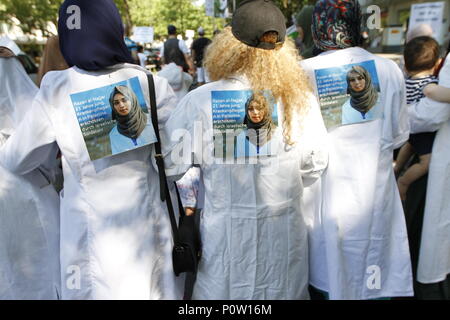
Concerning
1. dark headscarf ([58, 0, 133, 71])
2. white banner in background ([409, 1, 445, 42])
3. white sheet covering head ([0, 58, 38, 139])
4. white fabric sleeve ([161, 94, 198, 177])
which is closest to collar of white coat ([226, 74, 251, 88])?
white fabric sleeve ([161, 94, 198, 177])

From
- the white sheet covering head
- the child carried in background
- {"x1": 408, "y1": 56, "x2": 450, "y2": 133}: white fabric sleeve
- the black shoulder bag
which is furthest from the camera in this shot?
the child carried in background

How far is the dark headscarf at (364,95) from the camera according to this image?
1870 millimetres

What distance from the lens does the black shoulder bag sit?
5.73 feet

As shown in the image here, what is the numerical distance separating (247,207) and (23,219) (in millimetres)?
1262

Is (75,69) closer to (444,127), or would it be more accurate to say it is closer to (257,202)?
(257,202)

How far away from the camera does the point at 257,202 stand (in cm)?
172

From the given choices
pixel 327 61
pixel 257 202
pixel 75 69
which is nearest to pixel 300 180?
pixel 257 202

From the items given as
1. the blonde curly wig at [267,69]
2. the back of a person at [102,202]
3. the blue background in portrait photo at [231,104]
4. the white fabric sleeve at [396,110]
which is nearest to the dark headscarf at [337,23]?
the white fabric sleeve at [396,110]

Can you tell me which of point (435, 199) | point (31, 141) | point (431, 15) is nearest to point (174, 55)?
point (431, 15)

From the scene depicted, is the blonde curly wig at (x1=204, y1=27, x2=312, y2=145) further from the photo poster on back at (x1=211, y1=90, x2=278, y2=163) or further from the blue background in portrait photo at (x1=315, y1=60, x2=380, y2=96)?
the blue background in portrait photo at (x1=315, y1=60, x2=380, y2=96)

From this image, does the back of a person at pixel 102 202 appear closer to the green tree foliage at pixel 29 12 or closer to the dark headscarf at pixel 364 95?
the dark headscarf at pixel 364 95

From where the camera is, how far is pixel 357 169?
1929 mm

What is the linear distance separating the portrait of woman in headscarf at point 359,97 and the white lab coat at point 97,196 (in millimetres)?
935
